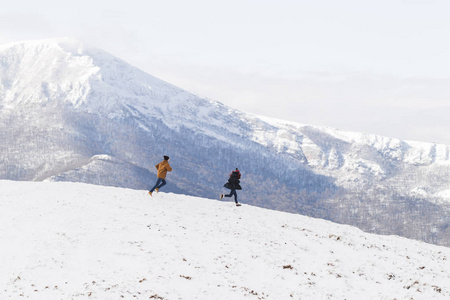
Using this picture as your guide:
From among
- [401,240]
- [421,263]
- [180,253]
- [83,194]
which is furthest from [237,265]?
[401,240]

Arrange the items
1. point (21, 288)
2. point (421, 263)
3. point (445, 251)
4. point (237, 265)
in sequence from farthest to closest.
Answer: point (445, 251) < point (421, 263) < point (237, 265) < point (21, 288)

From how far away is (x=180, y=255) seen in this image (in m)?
24.2

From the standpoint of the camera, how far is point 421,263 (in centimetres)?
2998

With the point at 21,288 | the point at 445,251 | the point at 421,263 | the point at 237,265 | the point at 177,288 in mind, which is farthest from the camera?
the point at 445,251

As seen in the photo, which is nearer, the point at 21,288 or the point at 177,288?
the point at 21,288

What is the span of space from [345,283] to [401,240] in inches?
654

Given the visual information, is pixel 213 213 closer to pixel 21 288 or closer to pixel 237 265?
pixel 237 265

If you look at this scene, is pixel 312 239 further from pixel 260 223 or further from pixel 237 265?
pixel 237 265

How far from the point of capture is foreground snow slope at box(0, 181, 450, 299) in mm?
20422

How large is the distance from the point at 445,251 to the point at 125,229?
1039 inches

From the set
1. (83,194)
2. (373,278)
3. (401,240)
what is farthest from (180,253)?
(401,240)

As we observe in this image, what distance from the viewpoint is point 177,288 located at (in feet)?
66.9

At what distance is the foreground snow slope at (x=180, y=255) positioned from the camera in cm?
2042

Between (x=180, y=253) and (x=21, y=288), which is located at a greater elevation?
(x=180, y=253)
